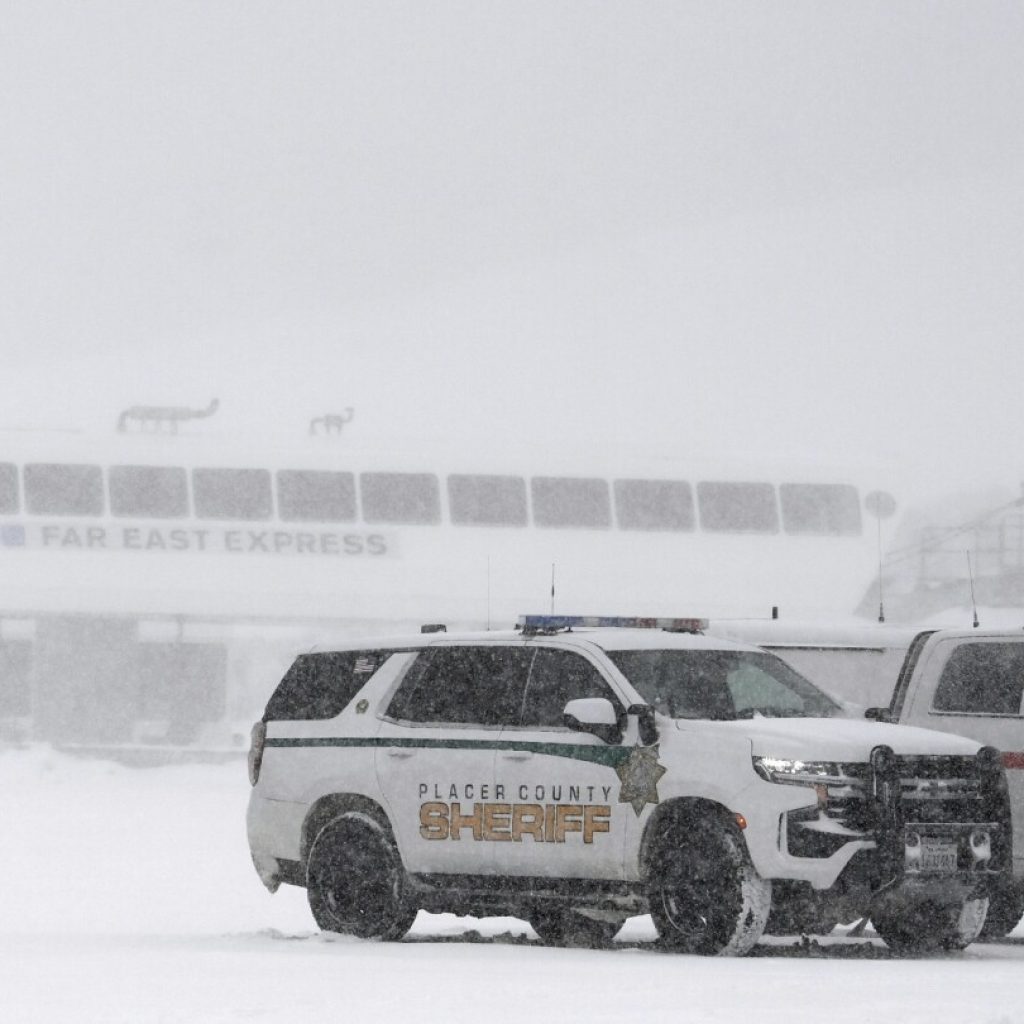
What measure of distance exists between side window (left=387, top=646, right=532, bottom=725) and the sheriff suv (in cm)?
1

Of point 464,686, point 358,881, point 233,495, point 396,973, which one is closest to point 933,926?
point 464,686

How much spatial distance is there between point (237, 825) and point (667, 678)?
1497 cm

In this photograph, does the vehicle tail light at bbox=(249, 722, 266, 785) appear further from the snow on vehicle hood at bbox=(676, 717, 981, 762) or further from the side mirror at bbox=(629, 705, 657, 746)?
the snow on vehicle hood at bbox=(676, 717, 981, 762)

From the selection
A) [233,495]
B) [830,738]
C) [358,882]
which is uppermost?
[233,495]

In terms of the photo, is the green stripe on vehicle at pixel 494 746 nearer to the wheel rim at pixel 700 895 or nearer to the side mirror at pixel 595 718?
the side mirror at pixel 595 718

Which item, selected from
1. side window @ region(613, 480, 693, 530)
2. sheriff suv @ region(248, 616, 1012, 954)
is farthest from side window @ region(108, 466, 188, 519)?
sheriff suv @ region(248, 616, 1012, 954)

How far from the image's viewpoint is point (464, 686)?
43.0ft

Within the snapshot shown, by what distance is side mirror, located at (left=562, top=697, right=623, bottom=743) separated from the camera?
12.0m

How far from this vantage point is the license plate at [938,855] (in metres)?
11.9

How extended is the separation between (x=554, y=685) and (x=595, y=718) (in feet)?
2.81

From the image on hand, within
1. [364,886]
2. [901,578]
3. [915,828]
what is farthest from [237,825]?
[901,578]

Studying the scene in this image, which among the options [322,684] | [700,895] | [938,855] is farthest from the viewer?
[322,684]

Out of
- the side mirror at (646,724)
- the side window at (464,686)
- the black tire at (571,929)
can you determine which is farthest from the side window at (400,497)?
the side mirror at (646,724)

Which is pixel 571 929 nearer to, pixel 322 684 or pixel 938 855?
pixel 322 684
